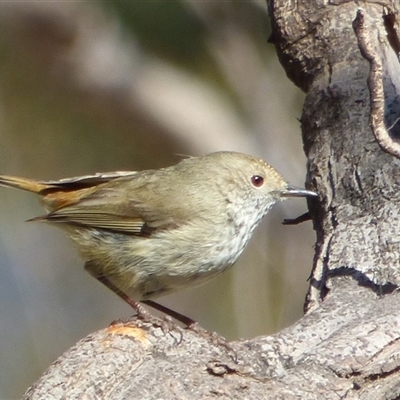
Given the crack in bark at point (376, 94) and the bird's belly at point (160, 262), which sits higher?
the crack in bark at point (376, 94)

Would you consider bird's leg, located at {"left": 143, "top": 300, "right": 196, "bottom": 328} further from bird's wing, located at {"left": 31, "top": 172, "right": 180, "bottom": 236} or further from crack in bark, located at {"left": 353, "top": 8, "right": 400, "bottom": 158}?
crack in bark, located at {"left": 353, "top": 8, "right": 400, "bottom": 158}

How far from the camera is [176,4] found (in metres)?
6.57

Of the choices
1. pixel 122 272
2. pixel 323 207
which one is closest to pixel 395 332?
pixel 323 207

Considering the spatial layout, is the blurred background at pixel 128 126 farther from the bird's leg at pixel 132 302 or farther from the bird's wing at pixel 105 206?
the bird's leg at pixel 132 302

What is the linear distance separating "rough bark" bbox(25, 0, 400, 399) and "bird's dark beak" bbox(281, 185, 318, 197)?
1.8 inches

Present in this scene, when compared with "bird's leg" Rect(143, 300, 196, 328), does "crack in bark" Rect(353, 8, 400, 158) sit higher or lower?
higher

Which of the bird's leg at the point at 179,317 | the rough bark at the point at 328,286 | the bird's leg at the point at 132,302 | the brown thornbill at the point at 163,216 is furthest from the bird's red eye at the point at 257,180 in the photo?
the bird's leg at the point at 132,302

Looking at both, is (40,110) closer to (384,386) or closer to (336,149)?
(336,149)

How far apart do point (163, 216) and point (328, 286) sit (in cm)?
99

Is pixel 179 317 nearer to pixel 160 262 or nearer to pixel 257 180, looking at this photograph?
pixel 160 262

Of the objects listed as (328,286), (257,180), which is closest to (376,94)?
(328,286)

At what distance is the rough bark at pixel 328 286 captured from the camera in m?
2.59

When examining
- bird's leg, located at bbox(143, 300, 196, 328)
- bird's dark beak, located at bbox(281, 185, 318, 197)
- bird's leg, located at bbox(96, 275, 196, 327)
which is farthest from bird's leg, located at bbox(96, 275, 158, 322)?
bird's dark beak, located at bbox(281, 185, 318, 197)

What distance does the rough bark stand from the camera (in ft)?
8.49
